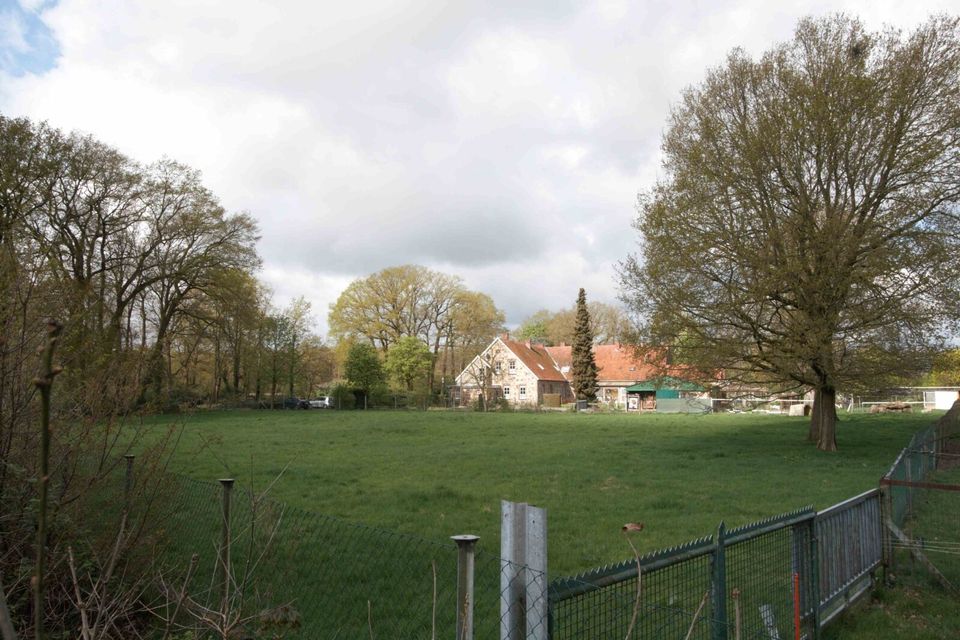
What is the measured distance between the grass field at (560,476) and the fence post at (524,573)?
3168mm

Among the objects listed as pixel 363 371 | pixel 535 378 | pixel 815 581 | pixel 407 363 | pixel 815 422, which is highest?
pixel 407 363

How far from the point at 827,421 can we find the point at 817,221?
5968 millimetres

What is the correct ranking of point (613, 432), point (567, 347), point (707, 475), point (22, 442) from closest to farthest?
1. point (22, 442)
2. point (707, 475)
3. point (613, 432)
4. point (567, 347)

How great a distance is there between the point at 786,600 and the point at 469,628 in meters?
3.98

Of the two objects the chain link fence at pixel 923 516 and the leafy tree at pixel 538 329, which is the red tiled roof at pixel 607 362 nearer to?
the leafy tree at pixel 538 329

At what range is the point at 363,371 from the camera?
192 feet

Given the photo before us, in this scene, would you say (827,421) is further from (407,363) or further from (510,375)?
(510,375)

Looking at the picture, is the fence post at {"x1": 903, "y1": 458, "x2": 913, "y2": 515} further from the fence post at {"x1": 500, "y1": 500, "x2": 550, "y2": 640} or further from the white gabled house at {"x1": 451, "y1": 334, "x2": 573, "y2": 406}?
the white gabled house at {"x1": 451, "y1": 334, "x2": 573, "y2": 406}

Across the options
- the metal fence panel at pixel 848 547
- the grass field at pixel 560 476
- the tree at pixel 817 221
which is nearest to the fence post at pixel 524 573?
the grass field at pixel 560 476

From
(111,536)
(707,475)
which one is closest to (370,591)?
(111,536)

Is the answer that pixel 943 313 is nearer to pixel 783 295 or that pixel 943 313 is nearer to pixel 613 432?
pixel 783 295

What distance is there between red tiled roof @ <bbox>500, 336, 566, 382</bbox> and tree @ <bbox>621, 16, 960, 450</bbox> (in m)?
51.4

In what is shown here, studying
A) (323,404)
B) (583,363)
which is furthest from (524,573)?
(323,404)

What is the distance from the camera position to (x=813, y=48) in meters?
20.8
